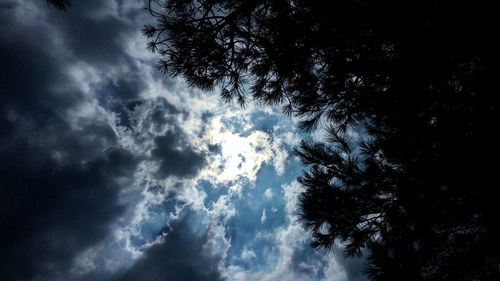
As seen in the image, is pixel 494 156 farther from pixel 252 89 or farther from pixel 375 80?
pixel 252 89

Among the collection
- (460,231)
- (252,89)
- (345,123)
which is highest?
(252,89)

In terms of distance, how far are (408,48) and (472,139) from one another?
80 centimetres

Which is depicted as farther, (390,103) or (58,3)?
(390,103)

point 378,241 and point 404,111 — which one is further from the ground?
point 404,111

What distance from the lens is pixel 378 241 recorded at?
2.56 m

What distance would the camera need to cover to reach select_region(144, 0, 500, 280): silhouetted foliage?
1.84 meters

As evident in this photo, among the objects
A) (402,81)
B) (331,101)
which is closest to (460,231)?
(402,81)

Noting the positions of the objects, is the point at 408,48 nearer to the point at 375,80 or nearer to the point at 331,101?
the point at 375,80

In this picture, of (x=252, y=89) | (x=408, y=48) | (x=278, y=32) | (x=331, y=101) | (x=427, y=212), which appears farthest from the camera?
(x=252, y=89)

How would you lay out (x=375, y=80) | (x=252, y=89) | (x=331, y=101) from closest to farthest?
(x=375, y=80), (x=331, y=101), (x=252, y=89)

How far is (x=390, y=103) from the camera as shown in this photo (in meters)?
2.21

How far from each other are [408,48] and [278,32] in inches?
45.8

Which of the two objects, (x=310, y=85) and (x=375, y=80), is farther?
(x=310, y=85)

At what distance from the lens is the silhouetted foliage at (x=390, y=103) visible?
6.05ft
